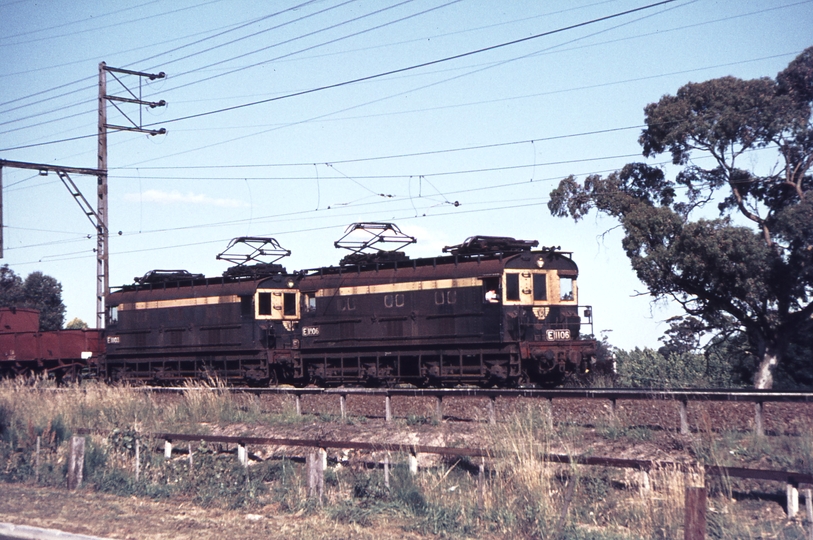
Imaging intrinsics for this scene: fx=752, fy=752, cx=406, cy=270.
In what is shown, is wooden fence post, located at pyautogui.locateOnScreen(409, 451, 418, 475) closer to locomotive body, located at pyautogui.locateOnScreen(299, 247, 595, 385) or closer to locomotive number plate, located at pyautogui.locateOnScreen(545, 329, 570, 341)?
locomotive body, located at pyautogui.locateOnScreen(299, 247, 595, 385)

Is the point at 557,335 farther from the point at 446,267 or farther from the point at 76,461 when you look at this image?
the point at 76,461

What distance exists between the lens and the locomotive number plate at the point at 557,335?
1995 cm

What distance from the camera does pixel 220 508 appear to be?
10148 mm

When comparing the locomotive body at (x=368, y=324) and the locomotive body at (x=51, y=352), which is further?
the locomotive body at (x=51, y=352)

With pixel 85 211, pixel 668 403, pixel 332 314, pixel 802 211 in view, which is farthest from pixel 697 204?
pixel 85 211

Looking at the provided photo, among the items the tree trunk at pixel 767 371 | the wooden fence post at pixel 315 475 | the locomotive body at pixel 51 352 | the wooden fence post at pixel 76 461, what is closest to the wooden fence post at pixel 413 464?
the wooden fence post at pixel 315 475

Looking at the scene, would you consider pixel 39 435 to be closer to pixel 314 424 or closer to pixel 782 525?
pixel 314 424

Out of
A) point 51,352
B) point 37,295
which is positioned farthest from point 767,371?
point 37,295

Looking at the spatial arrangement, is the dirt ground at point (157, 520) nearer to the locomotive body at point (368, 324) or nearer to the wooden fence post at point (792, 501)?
the wooden fence post at point (792, 501)

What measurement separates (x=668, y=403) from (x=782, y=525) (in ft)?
16.5

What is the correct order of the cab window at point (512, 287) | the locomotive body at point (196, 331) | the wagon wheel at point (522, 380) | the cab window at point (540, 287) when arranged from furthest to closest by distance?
the locomotive body at point (196, 331), the cab window at point (540, 287), the cab window at point (512, 287), the wagon wheel at point (522, 380)

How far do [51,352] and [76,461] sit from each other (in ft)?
64.8

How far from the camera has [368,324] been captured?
2280cm

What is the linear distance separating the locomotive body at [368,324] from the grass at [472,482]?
5.54m
